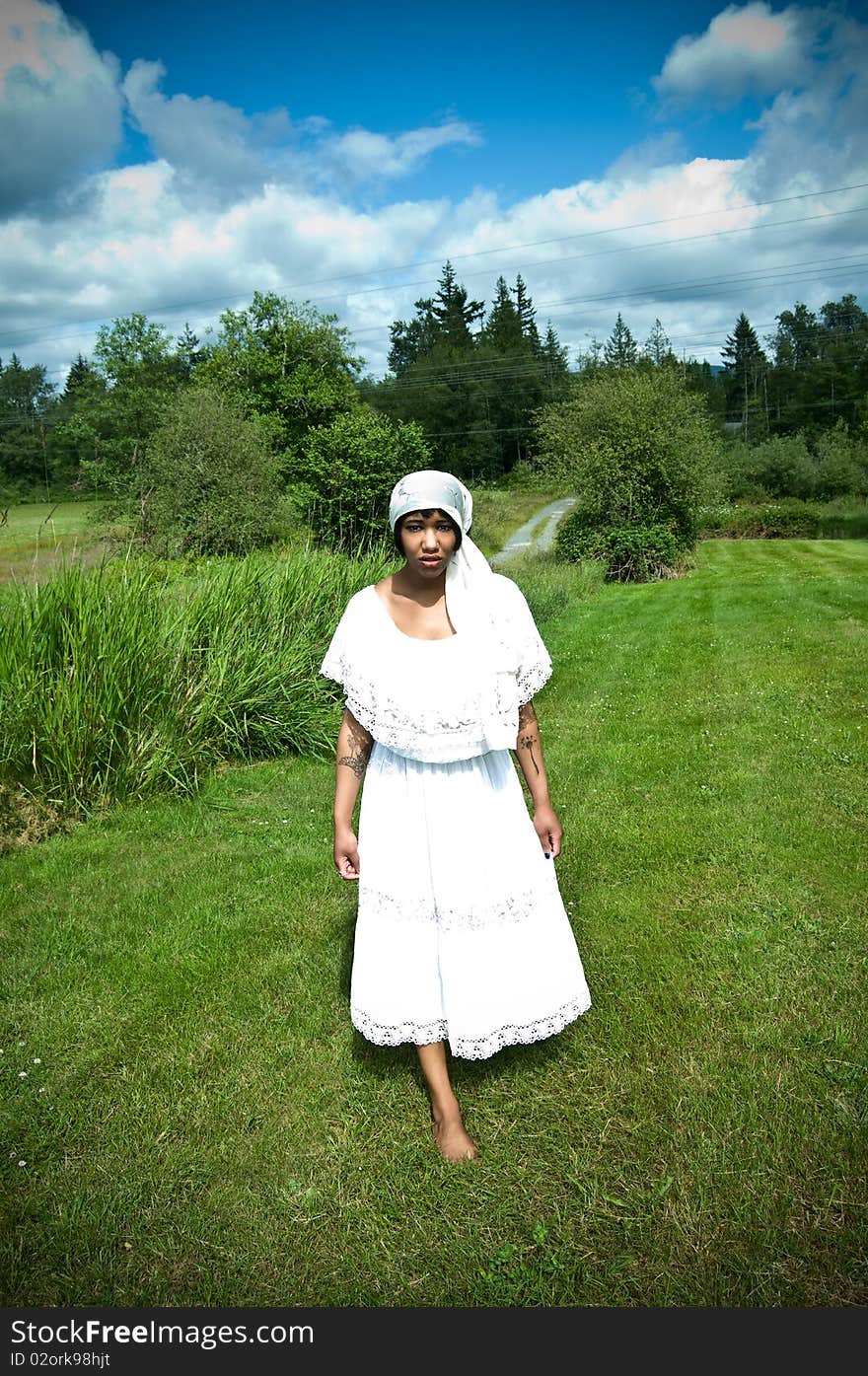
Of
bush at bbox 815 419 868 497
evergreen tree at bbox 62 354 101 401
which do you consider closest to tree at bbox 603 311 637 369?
bush at bbox 815 419 868 497

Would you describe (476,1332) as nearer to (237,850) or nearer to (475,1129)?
(475,1129)

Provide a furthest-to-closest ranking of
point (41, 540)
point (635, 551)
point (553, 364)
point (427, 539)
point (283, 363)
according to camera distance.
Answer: point (553, 364), point (283, 363), point (635, 551), point (41, 540), point (427, 539)

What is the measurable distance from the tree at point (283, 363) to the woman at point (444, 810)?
45422mm

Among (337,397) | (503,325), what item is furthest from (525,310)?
(337,397)

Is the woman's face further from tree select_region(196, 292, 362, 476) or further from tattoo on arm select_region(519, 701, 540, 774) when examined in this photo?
tree select_region(196, 292, 362, 476)

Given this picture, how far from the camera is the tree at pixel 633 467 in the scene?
20391 mm

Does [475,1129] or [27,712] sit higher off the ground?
[27,712]

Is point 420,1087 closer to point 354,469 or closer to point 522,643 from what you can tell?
point 522,643

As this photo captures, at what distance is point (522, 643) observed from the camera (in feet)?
8.42

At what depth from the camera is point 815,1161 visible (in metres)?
2.41

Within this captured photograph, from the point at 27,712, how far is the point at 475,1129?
3837 mm

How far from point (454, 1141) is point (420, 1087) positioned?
1.12 ft

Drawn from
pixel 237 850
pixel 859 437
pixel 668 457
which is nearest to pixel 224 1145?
pixel 237 850

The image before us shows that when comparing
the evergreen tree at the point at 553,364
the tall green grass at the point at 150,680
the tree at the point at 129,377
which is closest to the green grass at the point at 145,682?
the tall green grass at the point at 150,680
